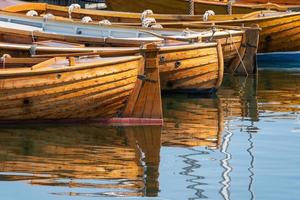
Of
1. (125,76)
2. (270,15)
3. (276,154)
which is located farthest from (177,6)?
(276,154)

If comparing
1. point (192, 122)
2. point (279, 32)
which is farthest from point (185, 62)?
point (279, 32)

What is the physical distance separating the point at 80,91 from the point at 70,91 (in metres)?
0.15

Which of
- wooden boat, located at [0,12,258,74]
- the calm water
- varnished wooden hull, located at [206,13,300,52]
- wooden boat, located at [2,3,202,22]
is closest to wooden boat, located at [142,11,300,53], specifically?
varnished wooden hull, located at [206,13,300,52]

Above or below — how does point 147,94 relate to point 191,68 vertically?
below

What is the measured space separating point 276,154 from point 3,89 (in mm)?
3981

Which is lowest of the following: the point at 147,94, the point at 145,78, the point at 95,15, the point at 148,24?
the point at 147,94

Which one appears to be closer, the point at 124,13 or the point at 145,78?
the point at 145,78

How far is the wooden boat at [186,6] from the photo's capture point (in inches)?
1168

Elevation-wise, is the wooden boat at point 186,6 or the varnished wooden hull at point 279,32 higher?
the wooden boat at point 186,6

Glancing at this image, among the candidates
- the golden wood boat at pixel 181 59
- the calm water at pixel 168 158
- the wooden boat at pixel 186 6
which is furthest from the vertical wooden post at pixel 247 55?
the wooden boat at pixel 186 6

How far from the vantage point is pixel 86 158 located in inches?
541

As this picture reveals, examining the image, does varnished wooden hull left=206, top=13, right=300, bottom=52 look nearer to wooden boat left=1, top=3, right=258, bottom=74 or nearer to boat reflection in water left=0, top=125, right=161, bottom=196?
wooden boat left=1, top=3, right=258, bottom=74

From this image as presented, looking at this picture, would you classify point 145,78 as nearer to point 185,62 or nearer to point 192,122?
point 192,122

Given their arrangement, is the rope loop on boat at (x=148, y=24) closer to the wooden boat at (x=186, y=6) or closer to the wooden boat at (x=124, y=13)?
the wooden boat at (x=124, y=13)
